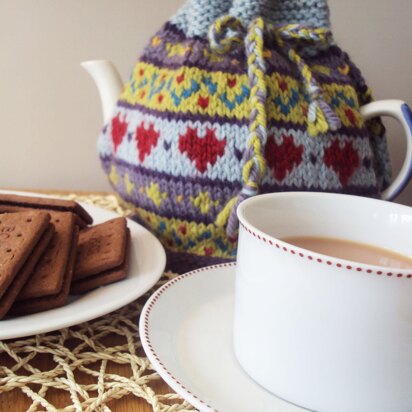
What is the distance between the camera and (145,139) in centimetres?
49

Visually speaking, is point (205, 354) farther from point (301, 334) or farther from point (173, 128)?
point (173, 128)

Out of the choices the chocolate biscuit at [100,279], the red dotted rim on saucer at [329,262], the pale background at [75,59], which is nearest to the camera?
the red dotted rim on saucer at [329,262]

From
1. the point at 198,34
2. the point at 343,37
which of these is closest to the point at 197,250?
the point at 198,34

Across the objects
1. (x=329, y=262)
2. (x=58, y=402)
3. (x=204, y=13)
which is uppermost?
(x=204, y=13)

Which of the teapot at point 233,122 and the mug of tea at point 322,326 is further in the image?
the teapot at point 233,122

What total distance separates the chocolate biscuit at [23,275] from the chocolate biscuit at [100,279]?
4cm

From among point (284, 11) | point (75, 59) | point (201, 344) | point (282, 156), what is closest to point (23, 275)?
point (201, 344)

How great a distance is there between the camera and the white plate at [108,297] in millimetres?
345

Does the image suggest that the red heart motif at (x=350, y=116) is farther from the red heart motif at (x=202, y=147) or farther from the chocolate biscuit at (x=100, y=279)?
the chocolate biscuit at (x=100, y=279)

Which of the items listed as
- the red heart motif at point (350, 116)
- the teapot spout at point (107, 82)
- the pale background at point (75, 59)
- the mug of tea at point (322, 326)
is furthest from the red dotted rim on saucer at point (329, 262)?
the pale background at point (75, 59)

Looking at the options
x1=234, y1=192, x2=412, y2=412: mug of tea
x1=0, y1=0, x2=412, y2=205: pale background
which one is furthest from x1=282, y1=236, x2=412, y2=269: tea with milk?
x1=0, y1=0, x2=412, y2=205: pale background

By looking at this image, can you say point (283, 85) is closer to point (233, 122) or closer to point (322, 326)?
point (233, 122)

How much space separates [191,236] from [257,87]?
15 cm

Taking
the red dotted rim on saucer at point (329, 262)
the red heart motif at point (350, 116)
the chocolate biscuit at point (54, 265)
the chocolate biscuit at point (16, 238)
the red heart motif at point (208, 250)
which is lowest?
the red heart motif at point (208, 250)
